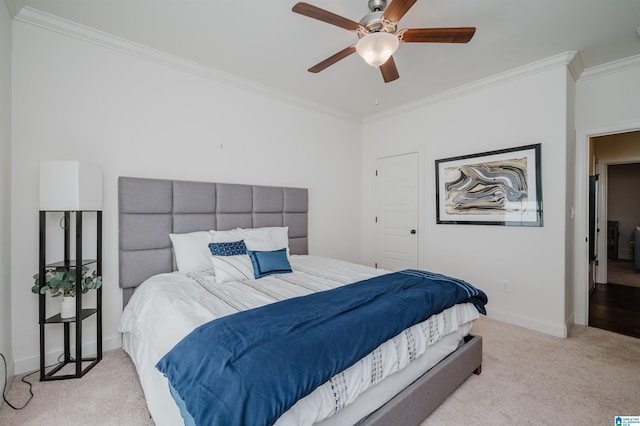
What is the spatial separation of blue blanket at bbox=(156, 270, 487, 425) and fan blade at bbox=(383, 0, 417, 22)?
5.63 feet

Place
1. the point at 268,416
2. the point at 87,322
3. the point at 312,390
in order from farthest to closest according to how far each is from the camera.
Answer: the point at 87,322, the point at 312,390, the point at 268,416

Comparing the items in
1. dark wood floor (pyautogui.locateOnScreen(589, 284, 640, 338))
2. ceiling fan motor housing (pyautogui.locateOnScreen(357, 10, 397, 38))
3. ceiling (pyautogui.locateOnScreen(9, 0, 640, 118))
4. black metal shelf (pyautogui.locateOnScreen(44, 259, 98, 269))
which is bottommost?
dark wood floor (pyautogui.locateOnScreen(589, 284, 640, 338))

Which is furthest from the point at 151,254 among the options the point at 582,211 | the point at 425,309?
the point at 582,211

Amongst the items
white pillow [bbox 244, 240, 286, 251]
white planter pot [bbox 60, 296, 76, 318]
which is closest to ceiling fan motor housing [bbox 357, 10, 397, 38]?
white pillow [bbox 244, 240, 286, 251]

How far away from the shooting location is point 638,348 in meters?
2.62

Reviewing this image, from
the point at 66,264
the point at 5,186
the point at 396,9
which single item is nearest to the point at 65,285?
the point at 66,264

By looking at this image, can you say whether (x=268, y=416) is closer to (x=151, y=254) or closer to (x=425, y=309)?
(x=425, y=309)

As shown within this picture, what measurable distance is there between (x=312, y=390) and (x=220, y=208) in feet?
7.71

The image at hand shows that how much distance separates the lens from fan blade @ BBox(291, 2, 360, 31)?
1673 mm

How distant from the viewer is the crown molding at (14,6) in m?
2.05

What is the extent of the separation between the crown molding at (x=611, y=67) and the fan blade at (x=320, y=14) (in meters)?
2.89

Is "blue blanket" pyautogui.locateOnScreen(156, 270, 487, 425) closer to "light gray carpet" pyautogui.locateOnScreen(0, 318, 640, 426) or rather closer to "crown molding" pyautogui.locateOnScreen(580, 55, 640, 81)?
"light gray carpet" pyautogui.locateOnScreen(0, 318, 640, 426)

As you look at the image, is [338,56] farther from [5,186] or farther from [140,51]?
[5,186]

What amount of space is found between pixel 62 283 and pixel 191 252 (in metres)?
0.90
